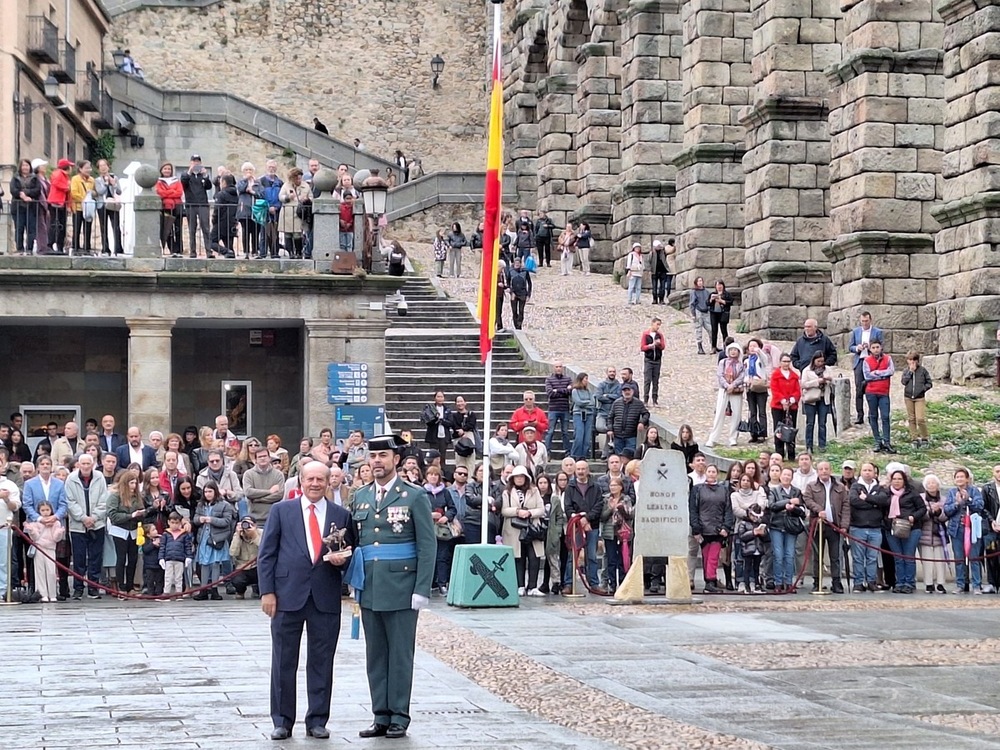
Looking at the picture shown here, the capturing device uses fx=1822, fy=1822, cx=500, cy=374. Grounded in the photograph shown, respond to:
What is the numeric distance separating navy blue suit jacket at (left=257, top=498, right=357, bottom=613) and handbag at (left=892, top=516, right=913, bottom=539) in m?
10.4

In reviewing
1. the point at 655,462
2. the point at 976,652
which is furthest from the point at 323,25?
the point at 976,652

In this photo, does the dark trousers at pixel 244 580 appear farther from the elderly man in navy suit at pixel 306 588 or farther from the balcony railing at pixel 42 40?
the balcony railing at pixel 42 40

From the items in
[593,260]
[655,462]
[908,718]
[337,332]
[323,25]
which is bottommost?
[908,718]

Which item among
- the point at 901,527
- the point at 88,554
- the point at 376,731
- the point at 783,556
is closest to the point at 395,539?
the point at 376,731

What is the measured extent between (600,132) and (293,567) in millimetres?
36854

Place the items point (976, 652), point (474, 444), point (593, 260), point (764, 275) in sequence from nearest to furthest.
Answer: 1. point (976, 652)
2. point (474, 444)
3. point (764, 275)
4. point (593, 260)

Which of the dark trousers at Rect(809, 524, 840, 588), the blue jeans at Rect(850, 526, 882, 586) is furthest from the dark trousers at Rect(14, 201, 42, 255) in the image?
the blue jeans at Rect(850, 526, 882, 586)

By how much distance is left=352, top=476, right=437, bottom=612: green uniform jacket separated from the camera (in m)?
10.5

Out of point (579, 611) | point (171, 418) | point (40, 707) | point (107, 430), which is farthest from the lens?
point (171, 418)

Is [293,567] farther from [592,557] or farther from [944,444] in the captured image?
[944,444]

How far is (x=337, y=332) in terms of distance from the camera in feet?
82.5

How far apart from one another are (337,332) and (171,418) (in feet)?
9.88

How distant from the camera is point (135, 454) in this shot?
20609mm

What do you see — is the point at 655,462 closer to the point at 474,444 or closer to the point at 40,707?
the point at 474,444
